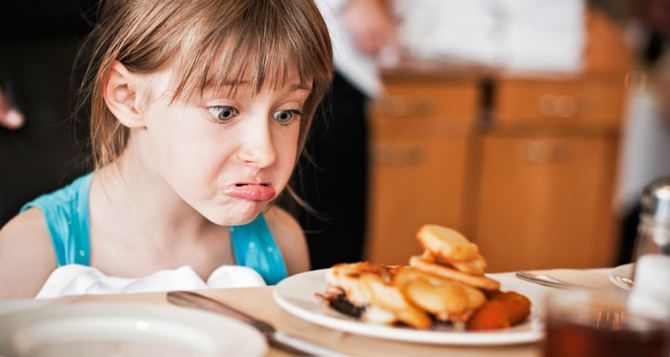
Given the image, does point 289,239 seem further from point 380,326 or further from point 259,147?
point 380,326

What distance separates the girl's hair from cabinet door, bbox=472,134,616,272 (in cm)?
226

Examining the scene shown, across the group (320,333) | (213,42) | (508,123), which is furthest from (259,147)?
(508,123)

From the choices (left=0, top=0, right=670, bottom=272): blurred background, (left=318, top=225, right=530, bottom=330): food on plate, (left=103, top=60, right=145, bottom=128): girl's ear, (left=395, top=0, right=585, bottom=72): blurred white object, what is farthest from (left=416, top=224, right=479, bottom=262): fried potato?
(left=395, top=0, right=585, bottom=72): blurred white object

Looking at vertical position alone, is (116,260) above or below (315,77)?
below

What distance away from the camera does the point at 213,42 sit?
3.54 feet

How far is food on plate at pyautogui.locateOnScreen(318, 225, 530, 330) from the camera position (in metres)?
0.67

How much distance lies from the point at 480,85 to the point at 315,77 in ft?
7.18

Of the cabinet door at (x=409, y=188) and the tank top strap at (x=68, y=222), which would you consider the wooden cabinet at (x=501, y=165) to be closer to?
the cabinet door at (x=409, y=188)

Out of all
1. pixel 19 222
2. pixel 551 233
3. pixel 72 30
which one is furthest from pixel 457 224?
pixel 19 222

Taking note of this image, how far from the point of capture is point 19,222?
118cm

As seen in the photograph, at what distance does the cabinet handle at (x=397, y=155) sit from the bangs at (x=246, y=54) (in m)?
2.08

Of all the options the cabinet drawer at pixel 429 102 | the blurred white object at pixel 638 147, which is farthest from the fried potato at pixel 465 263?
the blurred white object at pixel 638 147

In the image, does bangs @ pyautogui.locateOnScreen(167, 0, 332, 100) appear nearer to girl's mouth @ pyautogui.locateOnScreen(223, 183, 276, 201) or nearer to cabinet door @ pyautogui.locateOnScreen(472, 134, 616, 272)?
girl's mouth @ pyautogui.locateOnScreen(223, 183, 276, 201)

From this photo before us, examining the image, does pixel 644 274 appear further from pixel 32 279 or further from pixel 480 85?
pixel 480 85
